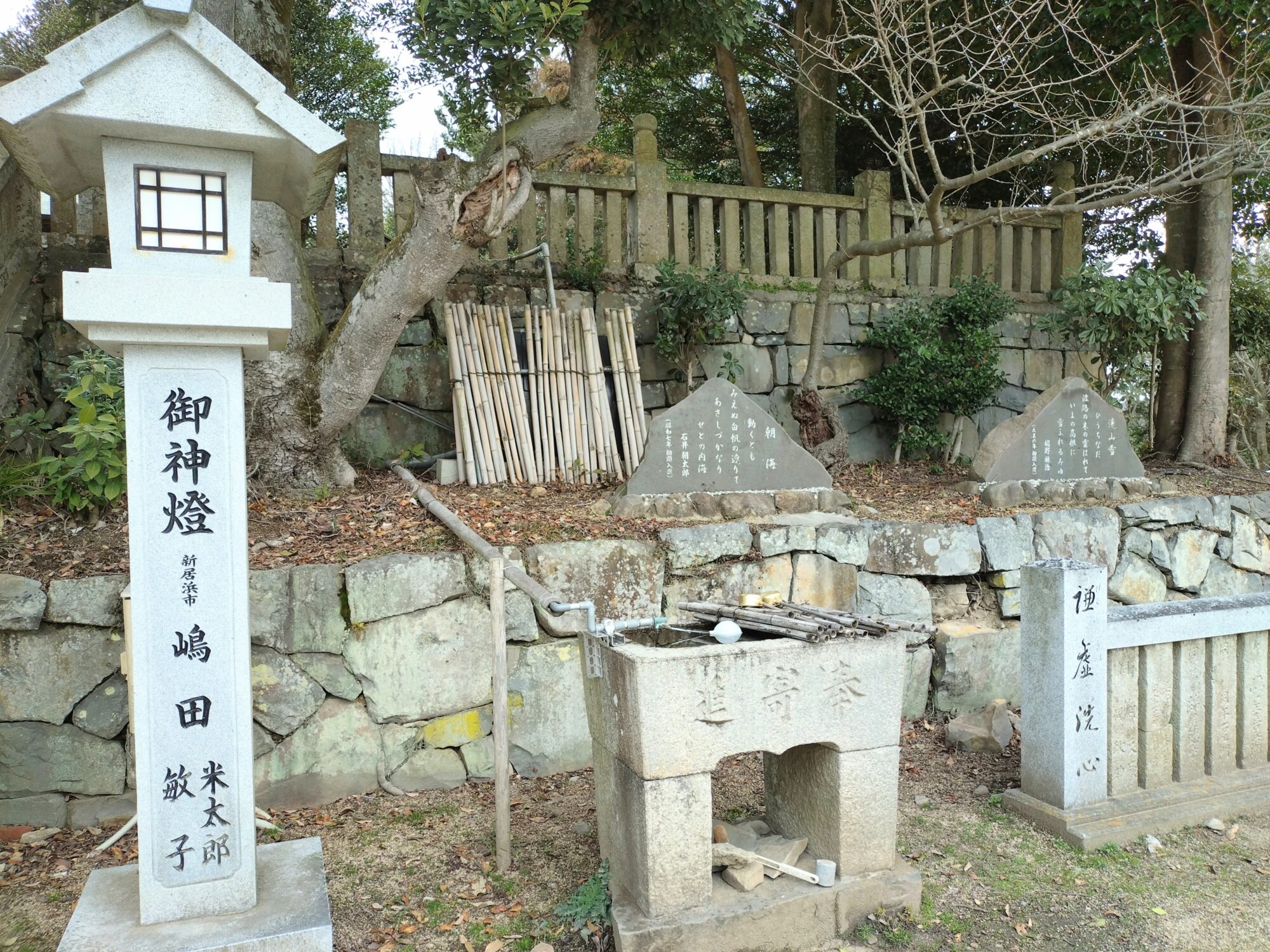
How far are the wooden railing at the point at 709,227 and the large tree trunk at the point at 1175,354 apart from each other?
84 centimetres

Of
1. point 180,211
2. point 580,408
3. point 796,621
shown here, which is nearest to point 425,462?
point 580,408

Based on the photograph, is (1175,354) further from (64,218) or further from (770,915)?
(64,218)

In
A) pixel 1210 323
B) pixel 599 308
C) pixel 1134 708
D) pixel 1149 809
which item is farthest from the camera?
pixel 1210 323

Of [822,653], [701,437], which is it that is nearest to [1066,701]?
[822,653]

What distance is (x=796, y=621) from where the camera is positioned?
3.37 m

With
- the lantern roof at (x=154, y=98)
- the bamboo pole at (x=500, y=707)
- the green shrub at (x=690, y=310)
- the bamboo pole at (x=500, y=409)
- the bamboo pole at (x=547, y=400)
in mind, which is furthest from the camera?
the green shrub at (x=690, y=310)

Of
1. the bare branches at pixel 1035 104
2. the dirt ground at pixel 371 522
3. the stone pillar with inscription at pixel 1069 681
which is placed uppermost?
the bare branches at pixel 1035 104

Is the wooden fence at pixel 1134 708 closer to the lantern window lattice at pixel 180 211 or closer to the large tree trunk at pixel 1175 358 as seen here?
the lantern window lattice at pixel 180 211

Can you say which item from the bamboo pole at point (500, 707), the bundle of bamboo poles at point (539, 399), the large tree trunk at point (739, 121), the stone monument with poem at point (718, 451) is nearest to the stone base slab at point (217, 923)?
the bamboo pole at point (500, 707)

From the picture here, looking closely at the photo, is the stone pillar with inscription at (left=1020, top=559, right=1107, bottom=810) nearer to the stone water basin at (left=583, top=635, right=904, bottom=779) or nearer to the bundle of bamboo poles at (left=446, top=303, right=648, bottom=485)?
the stone water basin at (left=583, top=635, right=904, bottom=779)

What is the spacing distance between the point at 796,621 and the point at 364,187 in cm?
491

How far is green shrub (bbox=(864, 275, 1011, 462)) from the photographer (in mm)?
7500

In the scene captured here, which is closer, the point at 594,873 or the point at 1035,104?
the point at 594,873

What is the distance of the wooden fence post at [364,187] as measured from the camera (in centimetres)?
651
